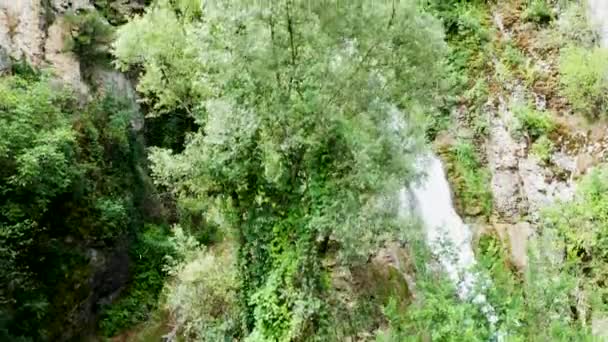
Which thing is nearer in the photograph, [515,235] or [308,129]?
[308,129]

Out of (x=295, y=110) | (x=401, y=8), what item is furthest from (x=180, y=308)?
(x=401, y=8)

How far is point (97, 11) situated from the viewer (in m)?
17.1

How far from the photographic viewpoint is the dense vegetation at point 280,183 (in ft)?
31.5

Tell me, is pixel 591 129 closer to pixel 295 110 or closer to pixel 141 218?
pixel 295 110

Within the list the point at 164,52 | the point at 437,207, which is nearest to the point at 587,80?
the point at 437,207

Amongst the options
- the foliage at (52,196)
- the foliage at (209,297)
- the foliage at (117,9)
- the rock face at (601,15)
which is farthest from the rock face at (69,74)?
the rock face at (601,15)

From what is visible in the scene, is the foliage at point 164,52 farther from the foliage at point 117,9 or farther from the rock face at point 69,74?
the foliage at point 117,9

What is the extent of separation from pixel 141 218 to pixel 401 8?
9.18 metres

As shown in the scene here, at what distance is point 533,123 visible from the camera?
54.5ft

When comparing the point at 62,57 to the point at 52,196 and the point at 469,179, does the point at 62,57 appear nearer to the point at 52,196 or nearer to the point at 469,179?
the point at 52,196

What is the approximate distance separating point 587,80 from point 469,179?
3975 mm

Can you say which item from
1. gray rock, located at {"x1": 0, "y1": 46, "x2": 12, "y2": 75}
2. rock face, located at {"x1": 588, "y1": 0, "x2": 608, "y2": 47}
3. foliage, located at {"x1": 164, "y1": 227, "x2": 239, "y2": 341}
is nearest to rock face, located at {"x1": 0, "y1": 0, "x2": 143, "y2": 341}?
gray rock, located at {"x1": 0, "y1": 46, "x2": 12, "y2": 75}

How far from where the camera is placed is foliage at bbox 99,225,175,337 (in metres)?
14.4

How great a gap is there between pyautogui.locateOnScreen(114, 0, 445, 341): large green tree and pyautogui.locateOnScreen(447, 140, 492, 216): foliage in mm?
5632
